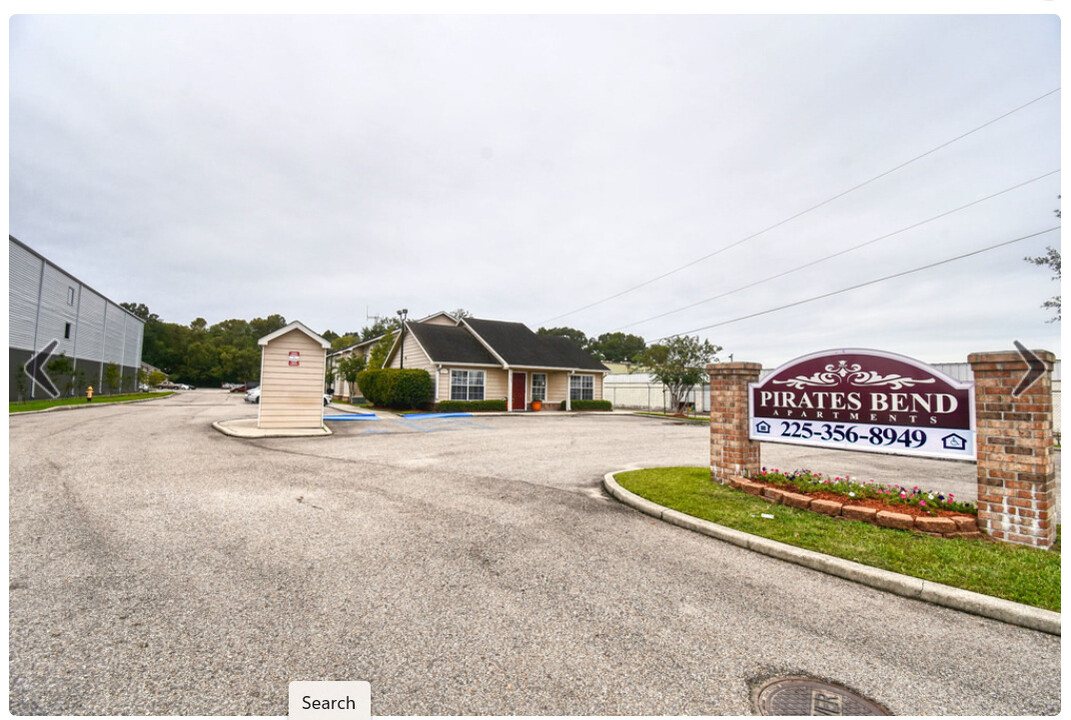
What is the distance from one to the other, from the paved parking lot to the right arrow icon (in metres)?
2.28

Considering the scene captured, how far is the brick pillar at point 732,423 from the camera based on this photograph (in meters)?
6.71

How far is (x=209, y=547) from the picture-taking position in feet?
13.9

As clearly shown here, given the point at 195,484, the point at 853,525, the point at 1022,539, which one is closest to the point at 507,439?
the point at 195,484

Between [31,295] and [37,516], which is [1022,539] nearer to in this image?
[37,516]

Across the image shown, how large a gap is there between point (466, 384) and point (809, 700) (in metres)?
23.6

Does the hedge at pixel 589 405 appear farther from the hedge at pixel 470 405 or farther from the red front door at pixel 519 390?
the hedge at pixel 470 405

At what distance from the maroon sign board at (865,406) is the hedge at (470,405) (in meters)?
18.7

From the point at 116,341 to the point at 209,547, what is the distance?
4538cm

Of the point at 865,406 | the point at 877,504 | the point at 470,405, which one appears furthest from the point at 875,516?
the point at 470,405

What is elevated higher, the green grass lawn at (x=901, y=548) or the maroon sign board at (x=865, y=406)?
the maroon sign board at (x=865, y=406)

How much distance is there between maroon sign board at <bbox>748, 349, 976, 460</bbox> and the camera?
16.2ft

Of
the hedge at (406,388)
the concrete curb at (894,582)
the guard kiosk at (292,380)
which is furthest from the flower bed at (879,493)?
the hedge at (406,388)

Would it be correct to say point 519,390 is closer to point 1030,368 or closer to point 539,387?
point 539,387

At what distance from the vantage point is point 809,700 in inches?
94.3
